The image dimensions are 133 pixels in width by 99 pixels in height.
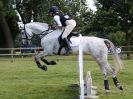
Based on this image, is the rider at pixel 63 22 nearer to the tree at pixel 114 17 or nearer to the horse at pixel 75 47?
the horse at pixel 75 47

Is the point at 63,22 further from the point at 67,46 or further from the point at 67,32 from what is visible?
the point at 67,46

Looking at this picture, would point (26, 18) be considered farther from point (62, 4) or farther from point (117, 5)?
point (117, 5)

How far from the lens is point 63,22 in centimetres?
1258

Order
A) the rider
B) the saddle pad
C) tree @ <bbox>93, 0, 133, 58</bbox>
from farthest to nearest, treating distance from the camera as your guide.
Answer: tree @ <bbox>93, 0, 133, 58</bbox> → the saddle pad → the rider

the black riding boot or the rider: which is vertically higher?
the rider

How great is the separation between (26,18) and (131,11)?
20.3 meters

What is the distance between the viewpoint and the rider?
1223 cm

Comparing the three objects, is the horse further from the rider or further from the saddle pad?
the rider

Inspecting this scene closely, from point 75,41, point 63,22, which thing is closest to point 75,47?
point 75,41

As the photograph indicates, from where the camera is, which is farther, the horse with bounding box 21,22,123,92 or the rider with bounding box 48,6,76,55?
the horse with bounding box 21,22,123,92

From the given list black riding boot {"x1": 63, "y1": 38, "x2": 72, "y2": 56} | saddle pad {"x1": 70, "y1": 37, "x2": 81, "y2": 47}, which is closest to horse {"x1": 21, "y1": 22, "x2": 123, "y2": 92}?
saddle pad {"x1": 70, "y1": 37, "x2": 81, "y2": 47}

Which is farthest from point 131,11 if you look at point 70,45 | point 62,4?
point 70,45

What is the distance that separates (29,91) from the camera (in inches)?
476

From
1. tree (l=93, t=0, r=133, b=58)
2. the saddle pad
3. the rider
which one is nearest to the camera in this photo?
the rider
